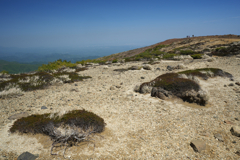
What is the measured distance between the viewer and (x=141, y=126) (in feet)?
18.8

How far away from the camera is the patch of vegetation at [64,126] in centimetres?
448

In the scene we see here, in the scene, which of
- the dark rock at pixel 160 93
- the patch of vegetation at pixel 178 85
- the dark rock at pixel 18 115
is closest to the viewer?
the dark rock at pixel 18 115

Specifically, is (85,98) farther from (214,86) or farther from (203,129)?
(214,86)

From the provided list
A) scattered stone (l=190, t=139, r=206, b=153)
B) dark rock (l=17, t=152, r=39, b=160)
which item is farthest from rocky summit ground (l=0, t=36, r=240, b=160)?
dark rock (l=17, t=152, r=39, b=160)

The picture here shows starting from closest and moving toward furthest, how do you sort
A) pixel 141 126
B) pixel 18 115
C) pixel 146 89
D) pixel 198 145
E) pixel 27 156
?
1. pixel 27 156
2. pixel 198 145
3. pixel 141 126
4. pixel 18 115
5. pixel 146 89

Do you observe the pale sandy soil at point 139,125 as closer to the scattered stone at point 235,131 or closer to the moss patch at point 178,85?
the scattered stone at point 235,131

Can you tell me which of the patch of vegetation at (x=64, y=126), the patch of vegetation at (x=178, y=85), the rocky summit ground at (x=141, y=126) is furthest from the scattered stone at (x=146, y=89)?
the patch of vegetation at (x=64, y=126)

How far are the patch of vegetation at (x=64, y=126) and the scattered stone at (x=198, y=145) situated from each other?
138 inches

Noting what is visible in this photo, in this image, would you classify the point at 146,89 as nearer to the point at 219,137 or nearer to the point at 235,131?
the point at 219,137

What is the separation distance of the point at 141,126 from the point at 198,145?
2.24 m

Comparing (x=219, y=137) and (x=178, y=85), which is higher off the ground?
(x=178, y=85)

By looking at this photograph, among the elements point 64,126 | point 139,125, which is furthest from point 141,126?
point 64,126

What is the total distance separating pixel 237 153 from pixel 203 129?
130cm

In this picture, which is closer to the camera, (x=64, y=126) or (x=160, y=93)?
(x=64, y=126)
